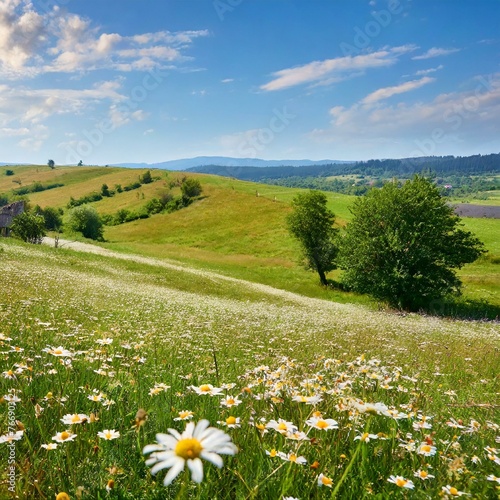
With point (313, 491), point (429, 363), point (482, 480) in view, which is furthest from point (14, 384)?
point (429, 363)

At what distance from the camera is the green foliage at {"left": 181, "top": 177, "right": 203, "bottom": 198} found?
129750 mm

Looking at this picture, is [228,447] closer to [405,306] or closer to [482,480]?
[482,480]

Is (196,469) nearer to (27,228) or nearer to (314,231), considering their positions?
(314,231)

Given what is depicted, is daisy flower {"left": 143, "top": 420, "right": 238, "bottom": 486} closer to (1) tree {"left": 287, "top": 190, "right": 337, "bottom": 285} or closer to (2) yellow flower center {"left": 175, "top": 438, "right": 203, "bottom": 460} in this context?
(2) yellow flower center {"left": 175, "top": 438, "right": 203, "bottom": 460}

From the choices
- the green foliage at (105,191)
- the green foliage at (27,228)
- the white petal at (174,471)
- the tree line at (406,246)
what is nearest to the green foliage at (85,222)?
the green foliage at (27,228)

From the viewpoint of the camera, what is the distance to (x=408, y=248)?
119ft

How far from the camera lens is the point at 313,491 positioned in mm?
2664

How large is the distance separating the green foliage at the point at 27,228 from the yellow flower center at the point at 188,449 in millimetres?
64889

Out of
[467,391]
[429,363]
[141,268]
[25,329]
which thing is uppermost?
[25,329]

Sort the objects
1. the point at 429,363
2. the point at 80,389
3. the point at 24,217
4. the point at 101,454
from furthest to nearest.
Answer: the point at 24,217
the point at 429,363
the point at 80,389
the point at 101,454

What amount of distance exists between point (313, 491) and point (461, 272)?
2587 inches

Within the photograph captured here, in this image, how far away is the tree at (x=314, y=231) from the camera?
5531 centimetres

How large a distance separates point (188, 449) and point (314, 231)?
5536cm

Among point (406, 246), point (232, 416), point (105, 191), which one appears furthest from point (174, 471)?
point (105, 191)
